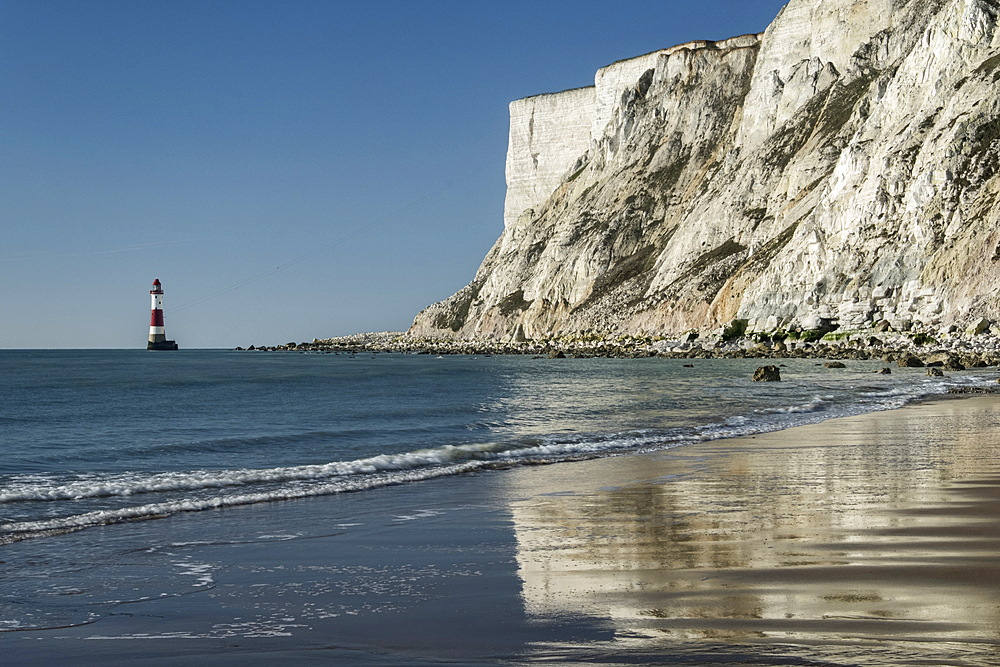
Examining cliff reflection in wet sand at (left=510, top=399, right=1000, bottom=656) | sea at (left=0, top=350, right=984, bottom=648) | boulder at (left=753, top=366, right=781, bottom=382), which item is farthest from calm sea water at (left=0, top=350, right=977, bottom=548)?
cliff reflection in wet sand at (left=510, top=399, right=1000, bottom=656)

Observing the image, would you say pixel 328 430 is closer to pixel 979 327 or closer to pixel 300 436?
pixel 300 436

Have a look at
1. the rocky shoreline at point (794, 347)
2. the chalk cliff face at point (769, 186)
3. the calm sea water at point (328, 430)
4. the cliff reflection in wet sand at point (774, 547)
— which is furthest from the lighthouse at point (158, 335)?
the cliff reflection in wet sand at point (774, 547)

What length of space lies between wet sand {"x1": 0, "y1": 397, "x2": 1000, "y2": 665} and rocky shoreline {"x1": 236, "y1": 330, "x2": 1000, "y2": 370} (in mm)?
33977

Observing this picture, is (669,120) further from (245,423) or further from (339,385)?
(245,423)

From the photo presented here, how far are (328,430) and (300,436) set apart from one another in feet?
4.31

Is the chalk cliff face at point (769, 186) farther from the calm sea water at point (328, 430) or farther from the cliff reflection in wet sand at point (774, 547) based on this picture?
the cliff reflection in wet sand at point (774, 547)

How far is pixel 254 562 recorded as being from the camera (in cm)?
632

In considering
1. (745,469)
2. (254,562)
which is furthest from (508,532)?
(745,469)

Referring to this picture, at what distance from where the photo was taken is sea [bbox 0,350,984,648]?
8.62 metres

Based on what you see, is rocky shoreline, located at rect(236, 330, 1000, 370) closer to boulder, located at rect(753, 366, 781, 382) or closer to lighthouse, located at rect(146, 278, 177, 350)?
boulder, located at rect(753, 366, 781, 382)

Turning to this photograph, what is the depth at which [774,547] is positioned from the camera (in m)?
6.21

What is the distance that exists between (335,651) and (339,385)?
3568 cm

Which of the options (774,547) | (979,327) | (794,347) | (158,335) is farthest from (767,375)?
(158,335)

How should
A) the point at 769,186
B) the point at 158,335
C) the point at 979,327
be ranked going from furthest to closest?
the point at 158,335 → the point at 769,186 → the point at 979,327
